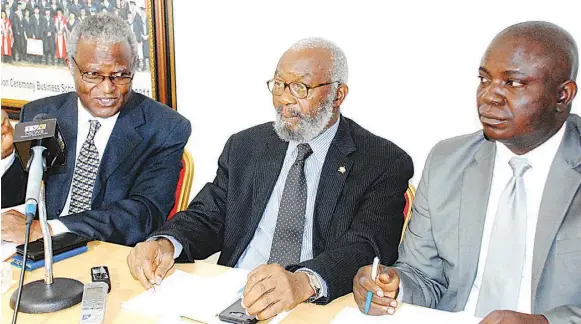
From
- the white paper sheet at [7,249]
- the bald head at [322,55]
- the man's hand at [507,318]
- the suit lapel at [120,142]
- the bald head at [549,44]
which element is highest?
the bald head at [549,44]

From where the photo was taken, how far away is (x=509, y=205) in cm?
190

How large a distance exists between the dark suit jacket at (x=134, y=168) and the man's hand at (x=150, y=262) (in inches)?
20.1

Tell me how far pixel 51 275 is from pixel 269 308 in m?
0.66

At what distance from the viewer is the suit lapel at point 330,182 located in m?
2.28

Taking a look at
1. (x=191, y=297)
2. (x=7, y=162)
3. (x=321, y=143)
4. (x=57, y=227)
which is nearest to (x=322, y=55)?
(x=321, y=143)

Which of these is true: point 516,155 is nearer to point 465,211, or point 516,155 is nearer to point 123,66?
point 465,211

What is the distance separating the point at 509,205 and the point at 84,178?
5.63ft

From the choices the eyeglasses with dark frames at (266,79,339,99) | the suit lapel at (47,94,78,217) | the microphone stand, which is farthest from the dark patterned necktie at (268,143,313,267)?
the suit lapel at (47,94,78,217)

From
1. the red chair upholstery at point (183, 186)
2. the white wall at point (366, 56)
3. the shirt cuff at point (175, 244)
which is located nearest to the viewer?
the shirt cuff at point (175, 244)

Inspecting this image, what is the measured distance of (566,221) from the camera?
70.9 inches

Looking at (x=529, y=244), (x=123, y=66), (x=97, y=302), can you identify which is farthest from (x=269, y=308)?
(x=123, y=66)

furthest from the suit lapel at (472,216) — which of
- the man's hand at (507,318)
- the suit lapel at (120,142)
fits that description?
the suit lapel at (120,142)

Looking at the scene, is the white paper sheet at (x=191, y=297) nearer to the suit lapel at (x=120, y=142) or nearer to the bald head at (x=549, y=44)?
the suit lapel at (x=120, y=142)

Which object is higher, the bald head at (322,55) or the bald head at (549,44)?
the bald head at (549,44)
